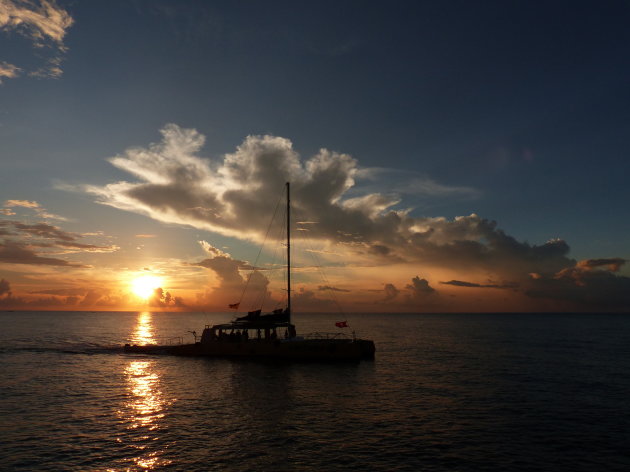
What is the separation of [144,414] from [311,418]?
1278 centimetres

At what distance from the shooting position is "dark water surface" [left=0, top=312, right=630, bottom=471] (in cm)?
2125

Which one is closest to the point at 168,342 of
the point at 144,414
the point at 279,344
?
the point at 279,344

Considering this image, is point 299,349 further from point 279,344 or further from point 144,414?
point 144,414

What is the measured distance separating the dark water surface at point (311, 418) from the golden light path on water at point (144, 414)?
0.12 metres

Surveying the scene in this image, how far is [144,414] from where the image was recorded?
98.7 ft

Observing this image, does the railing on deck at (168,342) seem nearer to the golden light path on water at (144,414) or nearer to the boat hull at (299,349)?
the boat hull at (299,349)

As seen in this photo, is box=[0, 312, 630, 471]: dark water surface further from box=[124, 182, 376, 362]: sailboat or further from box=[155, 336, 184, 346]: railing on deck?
box=[155, 336, 184, 346]: railing on deck

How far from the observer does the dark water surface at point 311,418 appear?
21.2 meters

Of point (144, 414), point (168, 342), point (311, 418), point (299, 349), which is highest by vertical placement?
point (299, 349)

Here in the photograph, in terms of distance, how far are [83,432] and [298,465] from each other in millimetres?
15259

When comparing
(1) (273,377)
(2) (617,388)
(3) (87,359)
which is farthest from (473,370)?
(3) (87,359)

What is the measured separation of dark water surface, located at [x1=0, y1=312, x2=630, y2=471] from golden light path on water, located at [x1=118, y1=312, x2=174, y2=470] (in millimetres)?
116

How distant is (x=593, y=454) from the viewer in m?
22.6

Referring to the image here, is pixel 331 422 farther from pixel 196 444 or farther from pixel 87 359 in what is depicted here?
pixel 87 359
